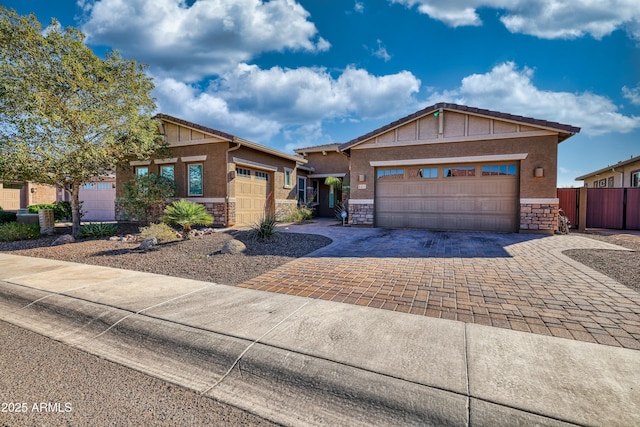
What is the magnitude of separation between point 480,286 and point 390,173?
27.6 feet

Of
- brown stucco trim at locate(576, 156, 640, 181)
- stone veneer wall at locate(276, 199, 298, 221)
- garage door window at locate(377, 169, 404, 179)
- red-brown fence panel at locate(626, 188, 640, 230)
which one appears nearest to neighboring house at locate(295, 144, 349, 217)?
stone veneer wall at locate(276, 199, 298, 221)

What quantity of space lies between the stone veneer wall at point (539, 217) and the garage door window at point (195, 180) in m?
12.8

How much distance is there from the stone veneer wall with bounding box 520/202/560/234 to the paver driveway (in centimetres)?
228

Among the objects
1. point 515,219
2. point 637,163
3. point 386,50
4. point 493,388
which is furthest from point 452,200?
point 637,163

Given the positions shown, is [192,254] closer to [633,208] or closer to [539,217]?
[539,217]

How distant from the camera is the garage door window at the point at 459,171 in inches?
448

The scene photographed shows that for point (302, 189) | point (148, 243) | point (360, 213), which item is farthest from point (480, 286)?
point (302, 189)

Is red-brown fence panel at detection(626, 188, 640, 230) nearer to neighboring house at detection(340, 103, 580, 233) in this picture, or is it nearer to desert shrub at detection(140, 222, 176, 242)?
neighboring house at detection(340, 103, 580, 233)

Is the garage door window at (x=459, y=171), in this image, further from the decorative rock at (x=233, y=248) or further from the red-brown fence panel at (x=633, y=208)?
the decorative rock at (x=233, y=248)

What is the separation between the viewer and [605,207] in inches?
516

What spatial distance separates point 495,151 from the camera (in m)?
10.8

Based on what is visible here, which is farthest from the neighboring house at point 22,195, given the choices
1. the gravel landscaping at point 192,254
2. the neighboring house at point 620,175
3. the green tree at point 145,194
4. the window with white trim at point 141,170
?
the neighboring house at point 620,175

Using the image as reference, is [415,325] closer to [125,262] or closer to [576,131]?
[125,262]

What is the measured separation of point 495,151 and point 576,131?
2.28 meters
